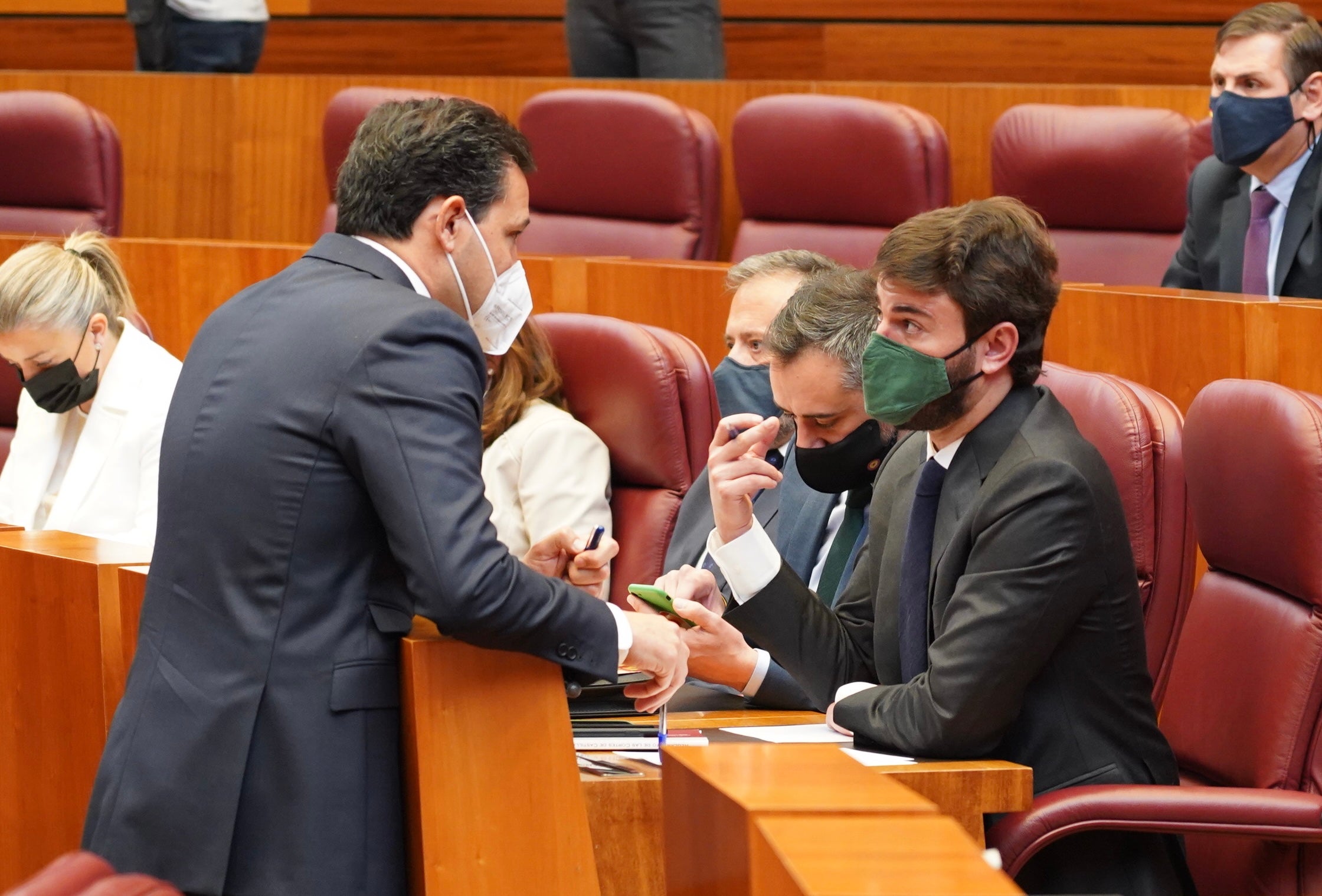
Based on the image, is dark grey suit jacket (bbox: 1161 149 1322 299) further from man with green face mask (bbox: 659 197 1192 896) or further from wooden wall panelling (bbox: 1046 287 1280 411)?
man with green face mask (bbox: 659 197 1192 896)

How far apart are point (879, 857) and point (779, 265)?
5.19 ft

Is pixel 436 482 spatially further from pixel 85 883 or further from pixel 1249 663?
pixel 1249 663

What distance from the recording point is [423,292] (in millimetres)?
1610

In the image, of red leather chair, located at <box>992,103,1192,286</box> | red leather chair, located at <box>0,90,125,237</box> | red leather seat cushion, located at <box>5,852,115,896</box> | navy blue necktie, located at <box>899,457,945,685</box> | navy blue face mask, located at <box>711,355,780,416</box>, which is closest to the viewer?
red leather seat cushion, located at <box>5,852,115,896</box>

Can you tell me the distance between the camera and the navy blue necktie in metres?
1.75

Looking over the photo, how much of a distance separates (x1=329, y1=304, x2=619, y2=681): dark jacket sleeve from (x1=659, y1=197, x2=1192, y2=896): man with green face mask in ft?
1.38

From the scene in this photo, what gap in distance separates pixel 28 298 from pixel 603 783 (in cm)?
159

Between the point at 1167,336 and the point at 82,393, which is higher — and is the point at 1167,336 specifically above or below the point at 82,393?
above

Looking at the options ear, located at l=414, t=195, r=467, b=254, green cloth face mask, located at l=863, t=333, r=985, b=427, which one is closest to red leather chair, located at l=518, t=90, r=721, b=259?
green cloth face mask, located at l=863, t=333, r=985, b=427

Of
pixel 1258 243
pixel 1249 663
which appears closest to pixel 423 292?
pixel 1249 663

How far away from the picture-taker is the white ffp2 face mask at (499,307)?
5.36ft

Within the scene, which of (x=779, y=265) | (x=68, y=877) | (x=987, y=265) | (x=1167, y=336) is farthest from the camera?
(x=779, y=265)

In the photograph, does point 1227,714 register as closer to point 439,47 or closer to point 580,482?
point 580,482

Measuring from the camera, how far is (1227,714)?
1.85m
